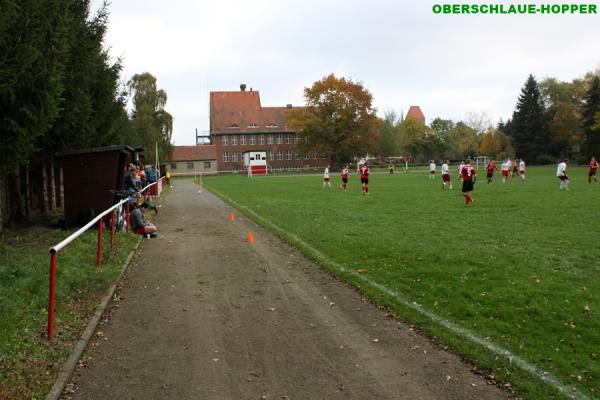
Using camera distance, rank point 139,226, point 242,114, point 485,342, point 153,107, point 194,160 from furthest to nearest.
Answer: point 242,114 < point 194,160 < point 153,107 < point 139,226 < point 485,342

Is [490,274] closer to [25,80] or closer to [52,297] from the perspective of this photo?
[52,297]

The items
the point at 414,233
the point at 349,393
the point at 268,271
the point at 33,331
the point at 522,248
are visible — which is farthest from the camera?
the point at 414,233

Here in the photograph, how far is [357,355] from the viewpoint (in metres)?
4.89

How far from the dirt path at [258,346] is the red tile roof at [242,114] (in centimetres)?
8891

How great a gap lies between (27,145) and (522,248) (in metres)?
9.94

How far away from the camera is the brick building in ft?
311

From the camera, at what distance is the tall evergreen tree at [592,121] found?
61344mm

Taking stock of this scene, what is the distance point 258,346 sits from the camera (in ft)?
17.0

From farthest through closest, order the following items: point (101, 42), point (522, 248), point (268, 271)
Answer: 1. point (101, 42)
2. point (522, 248)
3. point (268, 271)

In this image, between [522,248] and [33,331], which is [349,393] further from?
[522,248]

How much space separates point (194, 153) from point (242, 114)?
12181 mm

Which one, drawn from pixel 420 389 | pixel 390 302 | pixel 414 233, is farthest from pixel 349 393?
pixel 414 233

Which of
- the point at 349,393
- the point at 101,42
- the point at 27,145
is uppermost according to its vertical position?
the point at 101,42

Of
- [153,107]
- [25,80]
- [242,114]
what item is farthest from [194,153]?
[25,80]
